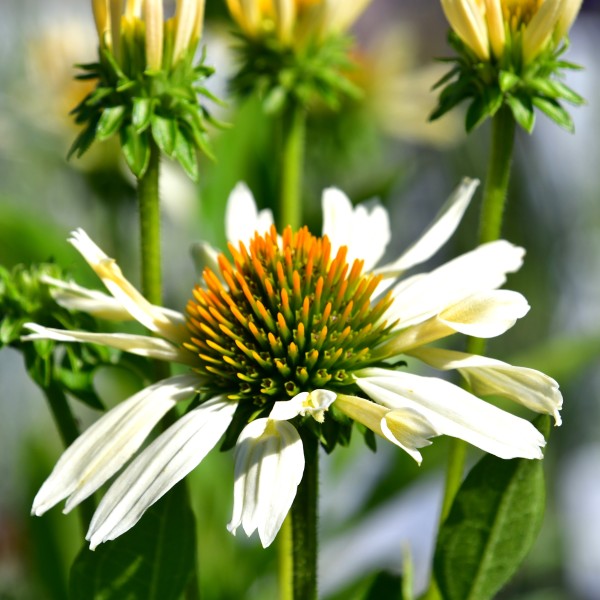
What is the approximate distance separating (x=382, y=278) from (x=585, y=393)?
0.96 meters

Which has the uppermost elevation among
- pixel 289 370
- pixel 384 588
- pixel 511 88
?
pixel 511 88

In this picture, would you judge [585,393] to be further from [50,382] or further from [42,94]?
[50,382]

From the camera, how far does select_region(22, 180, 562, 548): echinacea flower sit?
0.34 meters

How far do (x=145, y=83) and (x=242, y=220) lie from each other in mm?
89

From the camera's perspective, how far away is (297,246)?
420 mm

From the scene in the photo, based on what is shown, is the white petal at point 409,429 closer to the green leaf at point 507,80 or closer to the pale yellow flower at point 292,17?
the green leaf at point 507,80

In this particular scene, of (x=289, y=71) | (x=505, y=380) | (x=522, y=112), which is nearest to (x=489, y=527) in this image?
(x=505, y=380)

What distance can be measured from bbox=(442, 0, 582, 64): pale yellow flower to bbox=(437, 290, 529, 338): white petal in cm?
11

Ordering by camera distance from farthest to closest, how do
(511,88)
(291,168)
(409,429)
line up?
(291,168) → (511,88) → (409,429)

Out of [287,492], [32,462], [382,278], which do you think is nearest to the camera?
[287,492]

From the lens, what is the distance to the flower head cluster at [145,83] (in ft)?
1.33

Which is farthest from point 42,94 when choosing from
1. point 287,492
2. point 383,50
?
A: point 287,492

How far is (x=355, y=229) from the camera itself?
468 millimetres

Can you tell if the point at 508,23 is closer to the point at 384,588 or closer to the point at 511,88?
the point at 511,88
